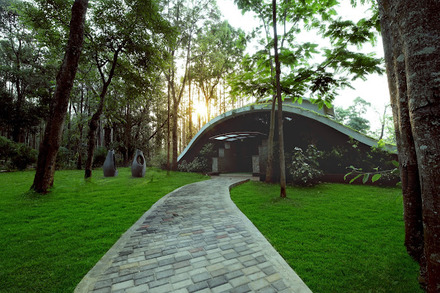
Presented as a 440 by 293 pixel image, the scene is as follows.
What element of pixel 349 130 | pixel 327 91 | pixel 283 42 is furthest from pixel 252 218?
pixel 349 130

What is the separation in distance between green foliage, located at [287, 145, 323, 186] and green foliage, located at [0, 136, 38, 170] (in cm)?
2086

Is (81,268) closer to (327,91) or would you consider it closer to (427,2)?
(427,2)

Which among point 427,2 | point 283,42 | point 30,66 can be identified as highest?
point 30,66

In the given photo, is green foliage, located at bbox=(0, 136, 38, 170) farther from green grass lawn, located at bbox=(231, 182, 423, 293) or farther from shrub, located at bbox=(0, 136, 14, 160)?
green grass lawn, located at bbox=(231, 182, 423, 293)

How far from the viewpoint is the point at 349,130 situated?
10594 millimetres

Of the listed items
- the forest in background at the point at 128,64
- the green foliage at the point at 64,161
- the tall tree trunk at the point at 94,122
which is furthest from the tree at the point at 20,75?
the tall tree trunk at the point at 94,122

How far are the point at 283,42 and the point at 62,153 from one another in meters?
22.5

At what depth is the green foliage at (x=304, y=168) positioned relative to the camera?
31.5ft

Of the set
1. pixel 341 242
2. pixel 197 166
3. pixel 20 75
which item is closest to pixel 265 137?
pixel 197 166

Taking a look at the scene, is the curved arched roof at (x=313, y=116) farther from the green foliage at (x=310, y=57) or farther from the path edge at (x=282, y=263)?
the path edge at (x=282, y=263)

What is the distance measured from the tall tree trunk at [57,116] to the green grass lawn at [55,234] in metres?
0.72

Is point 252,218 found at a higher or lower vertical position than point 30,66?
lower

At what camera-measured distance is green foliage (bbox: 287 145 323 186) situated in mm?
9595

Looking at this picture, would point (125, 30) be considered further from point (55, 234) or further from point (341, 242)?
point (341, 242)
